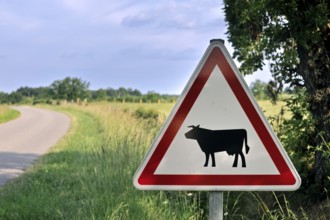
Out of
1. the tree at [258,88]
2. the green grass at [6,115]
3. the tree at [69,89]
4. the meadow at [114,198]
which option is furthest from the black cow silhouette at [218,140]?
the tree at [69,89]

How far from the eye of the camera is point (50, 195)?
20.3 ft

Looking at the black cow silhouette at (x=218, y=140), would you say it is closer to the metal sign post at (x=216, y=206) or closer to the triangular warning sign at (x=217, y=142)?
the triangular warning sign at (x=217, y=142)

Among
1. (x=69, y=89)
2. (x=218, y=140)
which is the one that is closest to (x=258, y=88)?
(x=218, y=140)

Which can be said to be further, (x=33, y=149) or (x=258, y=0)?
(x=33, y=149)

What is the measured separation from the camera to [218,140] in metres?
2.38

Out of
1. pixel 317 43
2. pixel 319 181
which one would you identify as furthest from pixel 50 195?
Answer: pixel 317 43

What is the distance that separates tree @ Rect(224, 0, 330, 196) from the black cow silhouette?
2.37 meters

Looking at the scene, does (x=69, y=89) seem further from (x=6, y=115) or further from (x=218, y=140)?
(x=218, y=140)

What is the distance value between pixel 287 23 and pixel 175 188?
9.03 ft

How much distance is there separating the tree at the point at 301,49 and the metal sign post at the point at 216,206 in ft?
8.17

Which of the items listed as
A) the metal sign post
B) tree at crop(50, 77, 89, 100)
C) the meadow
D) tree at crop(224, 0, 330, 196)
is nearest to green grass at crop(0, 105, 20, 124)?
the meadow

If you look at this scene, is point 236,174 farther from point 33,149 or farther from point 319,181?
point 33,149

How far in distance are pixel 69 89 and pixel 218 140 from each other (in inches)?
4007

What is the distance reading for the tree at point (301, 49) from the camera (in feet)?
14.3
